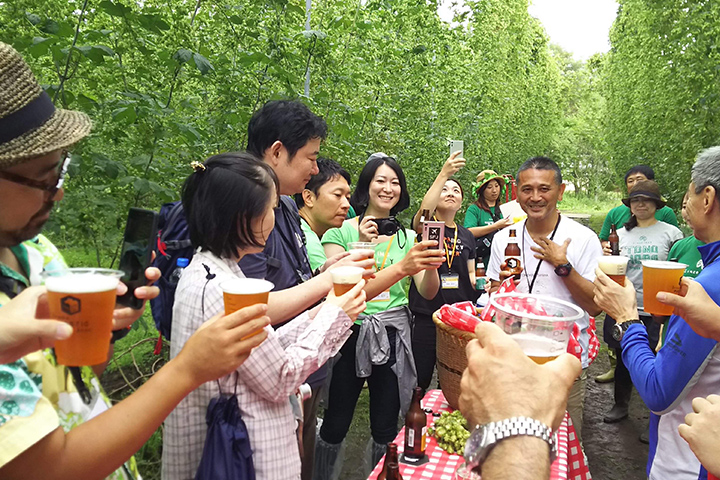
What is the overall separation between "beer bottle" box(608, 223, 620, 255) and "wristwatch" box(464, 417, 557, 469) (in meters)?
4.96

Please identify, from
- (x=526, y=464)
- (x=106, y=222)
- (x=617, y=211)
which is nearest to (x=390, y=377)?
(x=106, y=222)

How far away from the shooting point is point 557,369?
1.33 meters

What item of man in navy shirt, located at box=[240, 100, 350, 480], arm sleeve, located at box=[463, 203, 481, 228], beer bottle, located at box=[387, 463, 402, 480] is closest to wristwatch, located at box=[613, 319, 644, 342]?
beer bottle, located at box=[387, 463, 402, 480]

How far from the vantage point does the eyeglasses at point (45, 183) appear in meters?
1.18

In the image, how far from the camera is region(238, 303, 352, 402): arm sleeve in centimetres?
186

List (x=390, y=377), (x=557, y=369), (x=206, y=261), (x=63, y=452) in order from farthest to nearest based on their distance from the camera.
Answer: (x=390, y=377), (x=206, y=261), (x=557, y=369), (x=63, y=452)

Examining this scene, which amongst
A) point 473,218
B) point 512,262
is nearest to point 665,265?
point 512,262

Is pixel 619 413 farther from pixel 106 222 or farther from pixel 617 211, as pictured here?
pixel 106 222

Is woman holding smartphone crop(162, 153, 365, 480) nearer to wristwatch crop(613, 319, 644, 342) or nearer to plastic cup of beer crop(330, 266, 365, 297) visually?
plastic cup of beer crop(330, 266, 365, 297)

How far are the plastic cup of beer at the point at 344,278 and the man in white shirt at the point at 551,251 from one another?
163 cm

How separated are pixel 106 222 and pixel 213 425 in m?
1.91

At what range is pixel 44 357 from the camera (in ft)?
3.88

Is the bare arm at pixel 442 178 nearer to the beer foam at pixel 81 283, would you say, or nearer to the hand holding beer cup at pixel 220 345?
the hand holding beer cup at pixel 220 345

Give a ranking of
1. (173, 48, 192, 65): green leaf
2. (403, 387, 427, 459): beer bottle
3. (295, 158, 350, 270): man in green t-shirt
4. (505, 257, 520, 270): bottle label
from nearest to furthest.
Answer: (403, 387, 427, 459): beer bottle < (173, 48, 192, 65): green leaf < (505, 257, 520, 270): bottle label < (295, 158, 350, 270): man in green t-shirt
